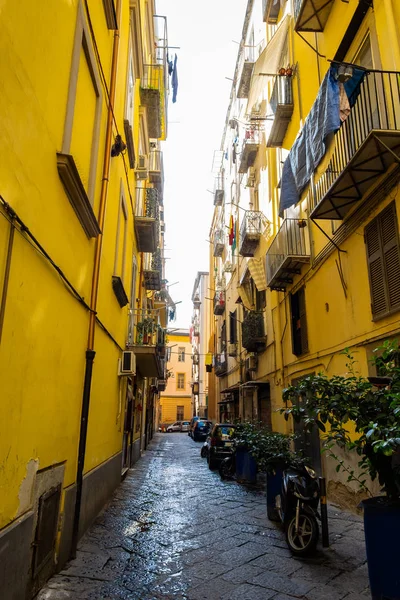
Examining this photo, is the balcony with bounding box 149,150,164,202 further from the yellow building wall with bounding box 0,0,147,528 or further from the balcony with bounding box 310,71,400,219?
the yellow building wall with bounding box 0,0,147,528

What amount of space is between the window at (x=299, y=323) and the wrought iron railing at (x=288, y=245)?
910 mm

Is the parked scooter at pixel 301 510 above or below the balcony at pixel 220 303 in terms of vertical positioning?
below

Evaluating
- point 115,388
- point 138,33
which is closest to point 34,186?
point 115,388

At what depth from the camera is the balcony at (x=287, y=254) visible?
1046cm

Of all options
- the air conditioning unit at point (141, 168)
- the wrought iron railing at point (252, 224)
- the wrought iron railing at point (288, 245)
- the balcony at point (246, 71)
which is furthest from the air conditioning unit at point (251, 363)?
the balcony at point (246, 71)

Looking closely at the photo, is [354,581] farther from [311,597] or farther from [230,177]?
[230,177]

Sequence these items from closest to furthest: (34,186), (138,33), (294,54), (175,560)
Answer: (34,186), (175,560), (138,33), (294,54)

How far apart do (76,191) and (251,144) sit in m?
13.6

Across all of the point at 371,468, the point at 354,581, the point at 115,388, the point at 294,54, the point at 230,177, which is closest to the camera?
the point at 371,468

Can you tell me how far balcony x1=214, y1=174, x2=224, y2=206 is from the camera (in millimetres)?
28828

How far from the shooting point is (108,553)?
16.9 ft

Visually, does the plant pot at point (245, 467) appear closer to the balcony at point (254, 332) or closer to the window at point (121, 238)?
the balcony at point (254, 332)

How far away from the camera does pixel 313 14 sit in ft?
29.6

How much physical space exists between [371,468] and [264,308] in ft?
37.9
